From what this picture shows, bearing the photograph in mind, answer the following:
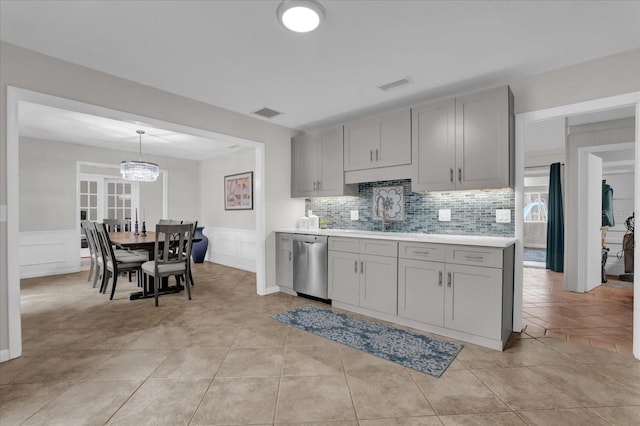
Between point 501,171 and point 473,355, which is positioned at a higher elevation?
point 501,171

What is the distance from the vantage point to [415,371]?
219 centimetres

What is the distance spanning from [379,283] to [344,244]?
598 mm

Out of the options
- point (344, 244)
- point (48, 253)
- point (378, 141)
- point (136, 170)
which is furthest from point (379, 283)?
point (48, 253)

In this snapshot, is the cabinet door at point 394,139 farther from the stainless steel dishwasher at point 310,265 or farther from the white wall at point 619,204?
the white wall at point 619,204

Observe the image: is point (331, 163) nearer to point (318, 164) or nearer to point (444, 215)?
point (318, 164)

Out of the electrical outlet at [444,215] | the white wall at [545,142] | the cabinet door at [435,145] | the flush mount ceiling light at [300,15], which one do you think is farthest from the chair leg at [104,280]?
the white wall at [545,142]

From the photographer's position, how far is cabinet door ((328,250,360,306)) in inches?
134

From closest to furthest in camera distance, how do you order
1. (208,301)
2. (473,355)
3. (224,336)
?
(473,355) → (224,336) → (208,301)

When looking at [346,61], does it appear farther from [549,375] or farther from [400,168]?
[549,375]

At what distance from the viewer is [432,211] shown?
3.52m

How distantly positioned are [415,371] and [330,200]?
2730 millimetres

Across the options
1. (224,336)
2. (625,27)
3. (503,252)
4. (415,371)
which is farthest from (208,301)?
(625,27)

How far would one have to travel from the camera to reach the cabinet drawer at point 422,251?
2.79 metres

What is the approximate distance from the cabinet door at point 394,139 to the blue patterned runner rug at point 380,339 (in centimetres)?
177
